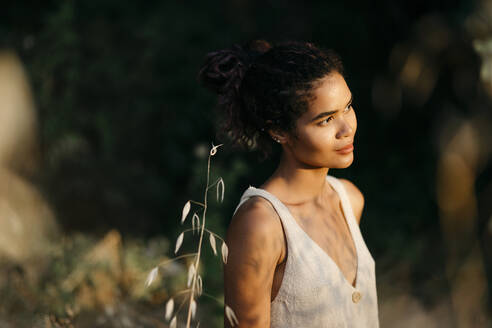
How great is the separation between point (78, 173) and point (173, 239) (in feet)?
3.41

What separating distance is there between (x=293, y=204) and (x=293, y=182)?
0.07 m

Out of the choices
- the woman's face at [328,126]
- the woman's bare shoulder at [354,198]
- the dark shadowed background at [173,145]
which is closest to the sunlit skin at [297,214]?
the woman's face at [328,126]

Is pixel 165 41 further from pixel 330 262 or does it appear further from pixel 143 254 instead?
pixel 330 262

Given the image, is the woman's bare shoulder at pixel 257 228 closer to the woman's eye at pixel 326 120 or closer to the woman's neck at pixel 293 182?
the woman's neck at pixel 293 182

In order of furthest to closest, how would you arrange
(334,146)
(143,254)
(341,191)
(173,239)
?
(173,239), (143,254), (341,191), (334,146)

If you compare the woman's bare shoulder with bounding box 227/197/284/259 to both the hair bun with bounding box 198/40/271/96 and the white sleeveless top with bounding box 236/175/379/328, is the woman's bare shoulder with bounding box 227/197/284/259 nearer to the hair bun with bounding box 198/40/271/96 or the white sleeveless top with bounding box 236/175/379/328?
the white sleeveless top with bounding box 236/175/379/328

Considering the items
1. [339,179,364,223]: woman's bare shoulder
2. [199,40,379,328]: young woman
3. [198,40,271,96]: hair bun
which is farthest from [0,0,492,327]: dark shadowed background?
[198,40,271,96]: hair bun

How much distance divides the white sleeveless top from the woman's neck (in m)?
0.07

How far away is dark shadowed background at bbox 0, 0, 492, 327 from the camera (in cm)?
315

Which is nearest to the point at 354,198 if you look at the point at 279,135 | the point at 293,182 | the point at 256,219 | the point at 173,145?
the point at 293,182

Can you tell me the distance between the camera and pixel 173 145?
4.50 meters

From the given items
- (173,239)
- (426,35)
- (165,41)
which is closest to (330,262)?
(426,35)

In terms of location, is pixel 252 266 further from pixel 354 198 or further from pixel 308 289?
pixel 354 198

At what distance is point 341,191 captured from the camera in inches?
73.4
